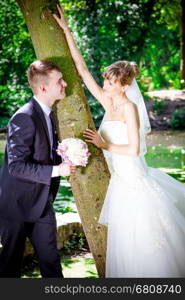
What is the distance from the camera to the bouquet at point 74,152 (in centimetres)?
328

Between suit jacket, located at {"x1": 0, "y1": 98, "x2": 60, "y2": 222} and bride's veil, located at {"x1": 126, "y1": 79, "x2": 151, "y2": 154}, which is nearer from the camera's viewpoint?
suit jacket, located at {"x1": 0, "y1": 98, "x2": 60, "y2": 222}

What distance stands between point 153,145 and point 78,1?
5.89 meters

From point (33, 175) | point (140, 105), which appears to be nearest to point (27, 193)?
point (33, 175)

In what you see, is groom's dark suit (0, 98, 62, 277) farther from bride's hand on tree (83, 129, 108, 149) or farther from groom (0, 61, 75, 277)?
bride's hand on tree (83, 129, 108, 149)

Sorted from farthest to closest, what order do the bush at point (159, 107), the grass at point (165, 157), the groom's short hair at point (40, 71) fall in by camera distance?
the bush at point (159, 107)
the grass at point (165, 157)
the groom's short hair at point (40, 71)

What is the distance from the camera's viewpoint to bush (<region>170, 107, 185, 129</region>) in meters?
15.4

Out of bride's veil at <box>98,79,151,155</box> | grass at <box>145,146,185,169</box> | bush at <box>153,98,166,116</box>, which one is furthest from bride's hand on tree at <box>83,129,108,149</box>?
bush at <box>153,98,166,116</box>

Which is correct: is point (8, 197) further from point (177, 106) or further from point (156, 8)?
point (156, 8)

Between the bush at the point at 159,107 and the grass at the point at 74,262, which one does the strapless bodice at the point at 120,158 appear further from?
the bush at the point at 159,107

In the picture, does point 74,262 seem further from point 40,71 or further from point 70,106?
point 40,71

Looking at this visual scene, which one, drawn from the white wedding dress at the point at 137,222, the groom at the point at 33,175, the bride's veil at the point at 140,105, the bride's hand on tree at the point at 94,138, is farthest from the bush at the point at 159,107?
the groom at the point at 33,175

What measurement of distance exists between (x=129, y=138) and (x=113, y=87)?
1.59 ft

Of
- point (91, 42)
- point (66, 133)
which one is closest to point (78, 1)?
point (91, 42)

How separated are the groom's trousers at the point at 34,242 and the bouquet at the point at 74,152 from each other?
45cm
